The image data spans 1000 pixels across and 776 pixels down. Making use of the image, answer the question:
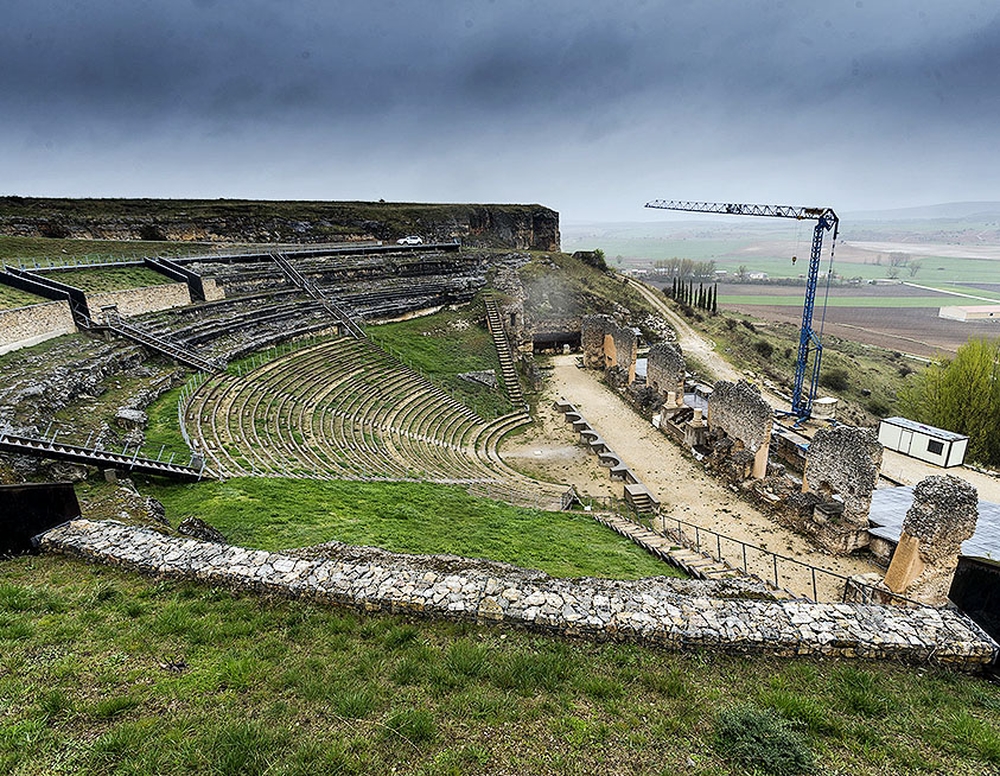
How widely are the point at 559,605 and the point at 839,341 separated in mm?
68578

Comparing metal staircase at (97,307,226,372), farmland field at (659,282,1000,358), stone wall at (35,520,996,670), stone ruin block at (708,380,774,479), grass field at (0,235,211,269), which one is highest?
grass field at (0,235,211,269)

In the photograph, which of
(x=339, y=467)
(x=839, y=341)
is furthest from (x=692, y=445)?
(x=839, y=341)

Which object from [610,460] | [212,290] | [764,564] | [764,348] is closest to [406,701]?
[764,564]

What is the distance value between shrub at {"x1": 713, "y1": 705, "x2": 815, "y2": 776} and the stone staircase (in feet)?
68.2

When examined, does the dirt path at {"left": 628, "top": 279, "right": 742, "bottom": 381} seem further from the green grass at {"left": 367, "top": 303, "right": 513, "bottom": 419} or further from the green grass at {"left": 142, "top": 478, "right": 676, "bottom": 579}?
the green grass at {"left": 142, "top": 478, "right": 676, "bottom": 579}

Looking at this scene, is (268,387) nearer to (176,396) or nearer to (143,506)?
(176,396)

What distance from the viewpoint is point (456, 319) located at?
3159 centimetres

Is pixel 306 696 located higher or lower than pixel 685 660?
higher

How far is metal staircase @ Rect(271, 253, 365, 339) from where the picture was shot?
86.9 feet

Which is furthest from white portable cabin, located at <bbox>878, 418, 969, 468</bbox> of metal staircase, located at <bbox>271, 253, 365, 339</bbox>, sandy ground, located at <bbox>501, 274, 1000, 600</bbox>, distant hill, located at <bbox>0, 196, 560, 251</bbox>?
distant hill, located at <bbox>0, 196, 560, 251</bbox>

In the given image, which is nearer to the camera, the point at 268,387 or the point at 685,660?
the point at 685,660

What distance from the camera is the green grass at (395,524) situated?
10.1 m

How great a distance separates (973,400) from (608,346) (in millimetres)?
18029

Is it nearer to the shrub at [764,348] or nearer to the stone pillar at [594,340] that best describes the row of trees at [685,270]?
the shrub at [764,348]
